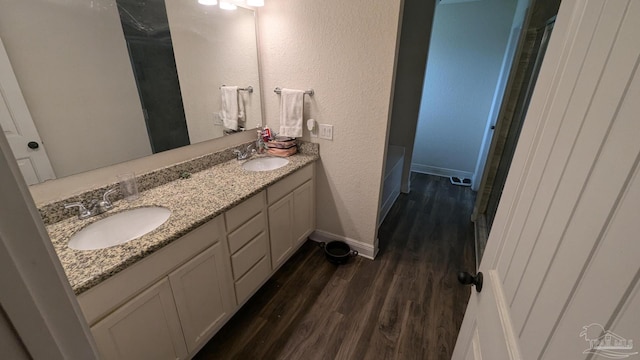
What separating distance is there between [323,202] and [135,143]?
4.77 ft

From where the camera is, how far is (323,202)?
7.73ft

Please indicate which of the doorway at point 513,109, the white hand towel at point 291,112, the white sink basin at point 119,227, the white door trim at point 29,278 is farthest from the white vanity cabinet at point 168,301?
the doorway at point 513,109

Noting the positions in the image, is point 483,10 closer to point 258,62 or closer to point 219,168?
point 258,62

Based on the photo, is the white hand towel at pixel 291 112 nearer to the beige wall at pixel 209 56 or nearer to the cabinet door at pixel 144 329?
the beige wall at pixel 209 56

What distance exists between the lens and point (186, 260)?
121cm

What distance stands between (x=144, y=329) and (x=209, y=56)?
1661 millimetres

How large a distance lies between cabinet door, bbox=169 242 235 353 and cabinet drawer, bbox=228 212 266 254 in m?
0.06

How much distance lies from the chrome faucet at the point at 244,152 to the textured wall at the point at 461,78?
112 inches

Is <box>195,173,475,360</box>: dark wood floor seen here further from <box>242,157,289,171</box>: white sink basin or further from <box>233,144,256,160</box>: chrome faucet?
<box>233,144,256,160</box>: chrome faucet

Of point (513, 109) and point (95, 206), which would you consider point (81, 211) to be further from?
point (513, 109)

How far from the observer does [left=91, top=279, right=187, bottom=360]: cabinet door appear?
96cm

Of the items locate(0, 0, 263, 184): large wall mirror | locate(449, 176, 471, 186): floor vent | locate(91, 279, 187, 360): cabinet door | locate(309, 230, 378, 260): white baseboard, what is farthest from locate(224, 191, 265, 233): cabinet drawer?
locate(449, 176, 471, 186): floor vent

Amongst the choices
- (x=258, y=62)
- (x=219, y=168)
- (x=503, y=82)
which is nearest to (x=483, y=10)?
(x=503, y=82)

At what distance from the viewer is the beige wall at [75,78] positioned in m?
1.05
